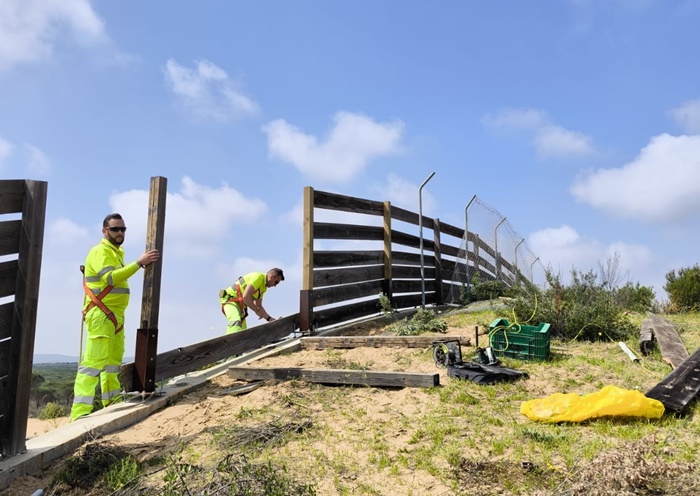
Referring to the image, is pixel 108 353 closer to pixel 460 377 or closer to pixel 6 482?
pixel 6 482

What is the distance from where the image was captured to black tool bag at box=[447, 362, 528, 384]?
204 inches

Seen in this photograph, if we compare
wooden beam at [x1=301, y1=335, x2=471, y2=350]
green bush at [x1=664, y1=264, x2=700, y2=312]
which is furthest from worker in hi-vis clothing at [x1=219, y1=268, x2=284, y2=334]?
green bush at [x1=664, y1=264, x2=700, y2=312]

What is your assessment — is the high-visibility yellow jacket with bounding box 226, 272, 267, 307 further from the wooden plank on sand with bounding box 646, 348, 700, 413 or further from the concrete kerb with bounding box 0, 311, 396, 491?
the wooden plank on sand with bounding box 646, 348, 700, 413

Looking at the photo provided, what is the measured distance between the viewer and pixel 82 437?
4.44 meters

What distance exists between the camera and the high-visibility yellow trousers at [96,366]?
17.6ft

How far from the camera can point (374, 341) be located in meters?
7.27

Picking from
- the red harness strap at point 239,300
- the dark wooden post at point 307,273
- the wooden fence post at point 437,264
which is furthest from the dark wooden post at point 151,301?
the wooden fence post at point 437,264

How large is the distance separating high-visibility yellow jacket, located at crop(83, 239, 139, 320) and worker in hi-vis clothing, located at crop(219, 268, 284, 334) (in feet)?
8.32

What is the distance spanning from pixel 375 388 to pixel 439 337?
6.43ft

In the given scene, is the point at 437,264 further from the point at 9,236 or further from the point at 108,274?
the point at 9,236

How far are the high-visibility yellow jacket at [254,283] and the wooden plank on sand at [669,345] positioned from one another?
5607 millimetres

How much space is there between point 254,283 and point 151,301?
2.68 m

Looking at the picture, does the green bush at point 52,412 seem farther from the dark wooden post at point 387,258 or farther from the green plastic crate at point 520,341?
the green plastic crate at point 520,341

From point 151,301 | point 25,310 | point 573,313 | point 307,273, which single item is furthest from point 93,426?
point 573,313
